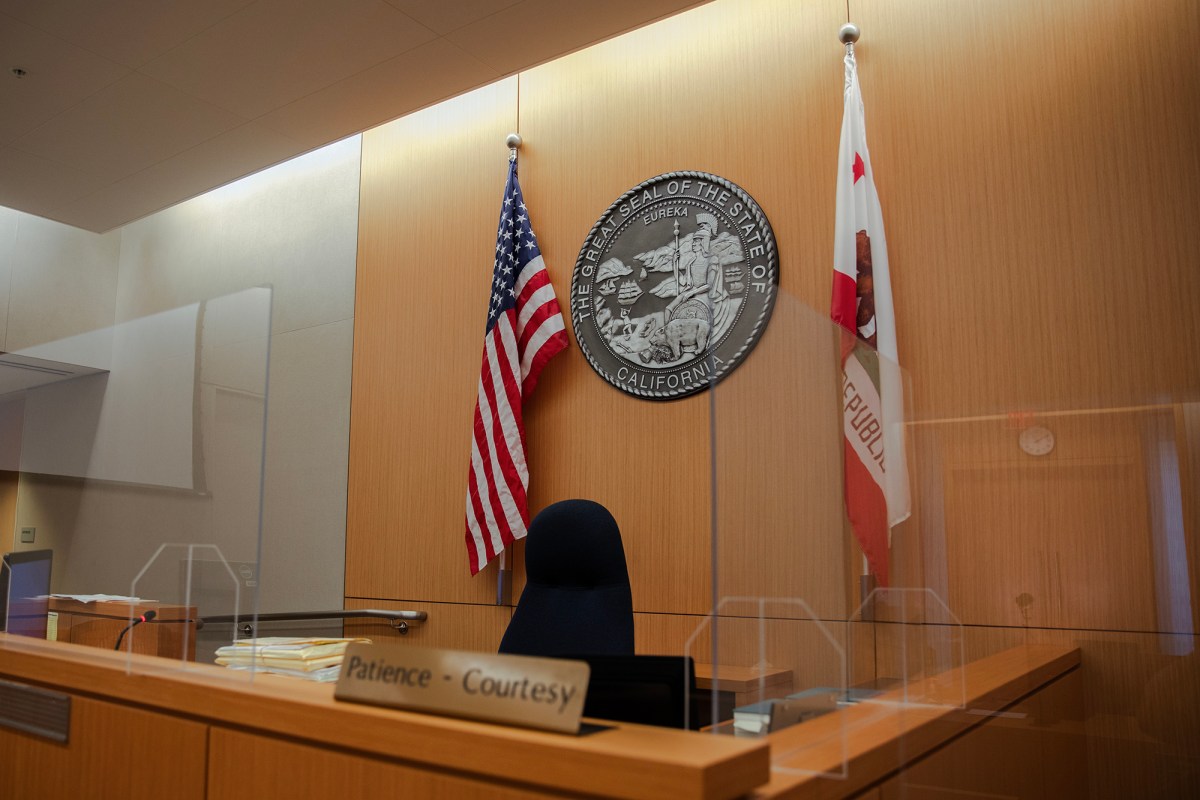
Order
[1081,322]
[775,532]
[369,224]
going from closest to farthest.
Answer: [775,532]
[1081,322]
[369,224]

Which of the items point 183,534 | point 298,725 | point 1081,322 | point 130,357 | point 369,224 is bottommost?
point 298,725

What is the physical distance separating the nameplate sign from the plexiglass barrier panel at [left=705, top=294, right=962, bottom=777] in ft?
0.67

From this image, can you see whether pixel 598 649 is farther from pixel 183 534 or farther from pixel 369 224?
pixel 369 224

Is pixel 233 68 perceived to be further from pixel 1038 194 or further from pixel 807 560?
pixel 807 560

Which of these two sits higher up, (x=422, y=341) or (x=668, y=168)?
(x=668, y=168)

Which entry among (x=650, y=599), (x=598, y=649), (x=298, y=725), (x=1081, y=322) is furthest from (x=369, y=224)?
(x=298, y=725)

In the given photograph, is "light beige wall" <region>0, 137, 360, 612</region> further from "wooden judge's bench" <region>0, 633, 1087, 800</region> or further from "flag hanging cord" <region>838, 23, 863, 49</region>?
"flag hanging cord" <region>838, 23, 863, 49</region>

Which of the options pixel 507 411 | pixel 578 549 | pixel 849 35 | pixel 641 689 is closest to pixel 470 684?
pixel 641 689

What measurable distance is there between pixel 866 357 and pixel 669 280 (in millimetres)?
1642

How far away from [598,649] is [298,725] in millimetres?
1382

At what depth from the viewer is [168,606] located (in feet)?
6.66

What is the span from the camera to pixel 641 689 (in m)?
1.40

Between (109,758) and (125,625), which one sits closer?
(109,758)

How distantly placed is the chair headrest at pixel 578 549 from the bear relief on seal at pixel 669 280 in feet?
2.62
